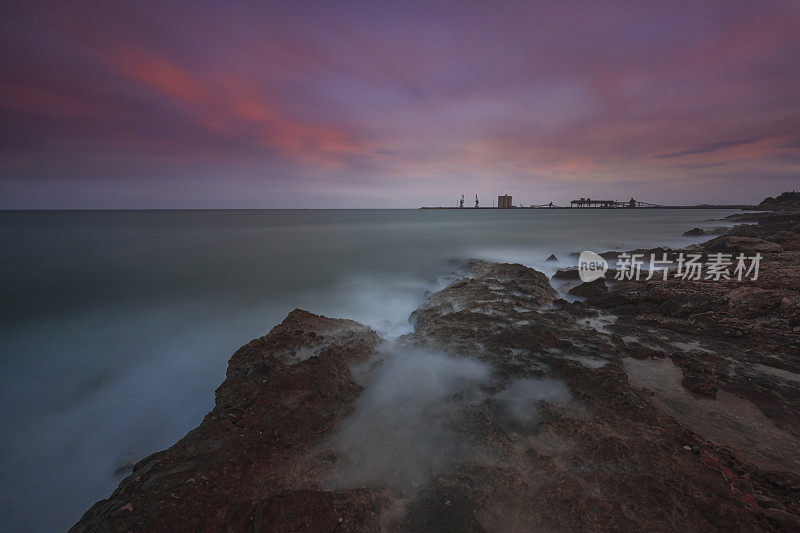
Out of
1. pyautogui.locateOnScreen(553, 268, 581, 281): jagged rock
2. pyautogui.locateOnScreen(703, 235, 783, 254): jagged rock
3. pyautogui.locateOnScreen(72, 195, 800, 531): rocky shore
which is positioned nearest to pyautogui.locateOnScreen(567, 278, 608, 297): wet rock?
pyautogui.locateOnScreen(553, 268, 581, 281): jagged rock

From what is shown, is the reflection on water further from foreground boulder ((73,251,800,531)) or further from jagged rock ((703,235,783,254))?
jagged rock ((703,235,783,254))

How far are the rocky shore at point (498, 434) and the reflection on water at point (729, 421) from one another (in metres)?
0.02

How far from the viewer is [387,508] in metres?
2.42

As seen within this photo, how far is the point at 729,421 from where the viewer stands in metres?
3.28

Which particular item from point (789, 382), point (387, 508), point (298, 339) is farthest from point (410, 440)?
point (789, 382)

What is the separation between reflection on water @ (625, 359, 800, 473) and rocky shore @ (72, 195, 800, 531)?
0.07 feet

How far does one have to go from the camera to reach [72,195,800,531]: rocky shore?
229 cm

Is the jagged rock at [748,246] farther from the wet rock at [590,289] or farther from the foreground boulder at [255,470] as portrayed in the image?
the foreground boulder at [255,470]

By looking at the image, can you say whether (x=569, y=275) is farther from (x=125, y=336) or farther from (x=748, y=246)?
(x=125, y=336)

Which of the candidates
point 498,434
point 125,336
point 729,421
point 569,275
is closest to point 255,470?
point 498,434

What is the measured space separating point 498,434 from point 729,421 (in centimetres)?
270

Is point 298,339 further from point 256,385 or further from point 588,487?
point 588,487

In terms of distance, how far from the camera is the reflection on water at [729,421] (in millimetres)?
2826

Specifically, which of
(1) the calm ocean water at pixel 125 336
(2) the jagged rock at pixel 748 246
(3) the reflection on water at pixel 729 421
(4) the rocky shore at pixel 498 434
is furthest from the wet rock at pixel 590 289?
(2) the jagged rock at pixel 748 246
